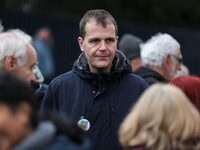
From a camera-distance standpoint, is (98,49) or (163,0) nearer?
(98,49)

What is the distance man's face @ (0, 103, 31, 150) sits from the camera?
14.6 feet

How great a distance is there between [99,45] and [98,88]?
37 cm


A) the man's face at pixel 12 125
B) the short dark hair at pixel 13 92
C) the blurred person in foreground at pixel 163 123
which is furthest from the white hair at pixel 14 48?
the man's face at pixel 12 125

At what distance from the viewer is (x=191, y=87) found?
7031 millimetres

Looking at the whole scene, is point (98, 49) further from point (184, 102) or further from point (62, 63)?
point (62, 63)

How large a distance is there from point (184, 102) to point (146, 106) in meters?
0.21

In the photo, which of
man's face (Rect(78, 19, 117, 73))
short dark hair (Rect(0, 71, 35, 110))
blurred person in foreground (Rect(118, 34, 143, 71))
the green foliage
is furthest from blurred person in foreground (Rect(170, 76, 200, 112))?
the green foliage

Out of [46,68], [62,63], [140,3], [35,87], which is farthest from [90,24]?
[140,3]

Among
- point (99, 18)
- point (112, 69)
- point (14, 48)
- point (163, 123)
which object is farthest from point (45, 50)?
point (163, 123)

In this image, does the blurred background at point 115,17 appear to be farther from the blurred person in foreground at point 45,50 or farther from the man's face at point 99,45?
the man's face at point 99,45

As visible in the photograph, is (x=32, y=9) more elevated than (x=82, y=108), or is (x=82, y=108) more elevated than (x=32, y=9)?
(x=82, y=108)

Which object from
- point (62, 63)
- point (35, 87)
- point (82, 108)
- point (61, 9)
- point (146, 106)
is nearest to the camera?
point (146, 106)

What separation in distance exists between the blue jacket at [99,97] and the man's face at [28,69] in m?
0.54

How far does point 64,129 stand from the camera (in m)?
4.95
